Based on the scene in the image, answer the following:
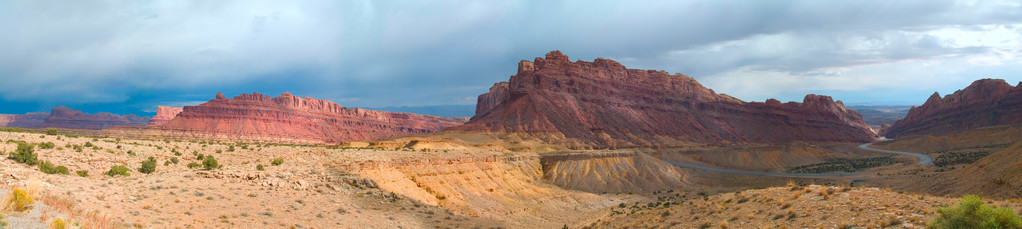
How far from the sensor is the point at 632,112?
150000mm

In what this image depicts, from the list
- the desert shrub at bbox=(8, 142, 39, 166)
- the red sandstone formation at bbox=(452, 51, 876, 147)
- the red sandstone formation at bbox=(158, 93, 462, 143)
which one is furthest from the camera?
the red sandstone formation at bbox=(158, 93, 462, 143)

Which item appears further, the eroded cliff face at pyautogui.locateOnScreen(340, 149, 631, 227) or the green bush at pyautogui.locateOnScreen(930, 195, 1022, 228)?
the eroded cliff face at pyautogui.locateOnScreen(340, 149, 631, 227)

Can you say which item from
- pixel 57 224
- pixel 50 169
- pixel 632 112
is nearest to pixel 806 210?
pixel 57 224

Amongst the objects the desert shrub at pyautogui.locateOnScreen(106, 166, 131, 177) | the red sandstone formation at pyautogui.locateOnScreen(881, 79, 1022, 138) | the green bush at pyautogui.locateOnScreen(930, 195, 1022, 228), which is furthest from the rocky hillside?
the red sandstone formation at pyautogui.locateOnScreen(881, 79, 1022, 138)

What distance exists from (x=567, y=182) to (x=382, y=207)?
41.5 m

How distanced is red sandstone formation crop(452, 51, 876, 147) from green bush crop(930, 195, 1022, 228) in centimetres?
10441

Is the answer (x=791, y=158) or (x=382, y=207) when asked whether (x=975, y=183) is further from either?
(x=791, y=158)

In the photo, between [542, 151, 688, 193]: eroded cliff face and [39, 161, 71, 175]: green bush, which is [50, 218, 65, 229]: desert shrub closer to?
[39, 161, 71, 175]: green bush

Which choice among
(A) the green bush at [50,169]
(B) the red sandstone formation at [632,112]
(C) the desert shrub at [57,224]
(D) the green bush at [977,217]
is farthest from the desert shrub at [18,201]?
(B) the red sandstone formation at [632,112]

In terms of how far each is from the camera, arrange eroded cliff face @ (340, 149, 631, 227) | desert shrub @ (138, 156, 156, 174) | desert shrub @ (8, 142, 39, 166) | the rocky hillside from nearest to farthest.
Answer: the rocky hillside → desert shrub @ (8, 142, 39, 166) → desert shrub @ (138, 156, 156, 174) → eroded cliff face @ (340, 149, 631, 227)

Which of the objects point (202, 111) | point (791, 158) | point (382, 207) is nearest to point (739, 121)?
point (791, 158)

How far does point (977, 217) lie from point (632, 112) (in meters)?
139

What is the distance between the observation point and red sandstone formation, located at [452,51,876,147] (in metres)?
130

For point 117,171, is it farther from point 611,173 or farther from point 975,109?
point 975,109
